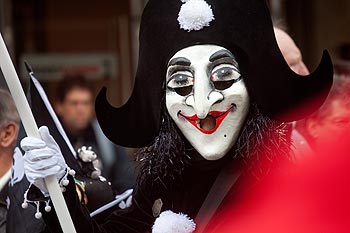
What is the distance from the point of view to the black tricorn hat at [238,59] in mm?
2760

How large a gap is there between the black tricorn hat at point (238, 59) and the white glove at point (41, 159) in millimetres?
278

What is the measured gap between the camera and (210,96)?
9.05 ft

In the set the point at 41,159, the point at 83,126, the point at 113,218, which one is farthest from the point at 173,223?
the point at 83,126

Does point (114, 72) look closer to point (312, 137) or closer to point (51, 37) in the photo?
point (51, 37)

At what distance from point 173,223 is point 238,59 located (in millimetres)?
535

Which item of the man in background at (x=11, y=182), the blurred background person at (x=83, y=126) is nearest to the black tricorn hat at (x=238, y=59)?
the man in background at (x=11, y=182)

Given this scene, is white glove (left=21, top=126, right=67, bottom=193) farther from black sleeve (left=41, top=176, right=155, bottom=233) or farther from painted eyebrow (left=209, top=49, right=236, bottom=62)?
painted eyebrow (left=209, top=49, right=236, bottom=62)

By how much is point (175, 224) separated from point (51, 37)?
4.86 meters

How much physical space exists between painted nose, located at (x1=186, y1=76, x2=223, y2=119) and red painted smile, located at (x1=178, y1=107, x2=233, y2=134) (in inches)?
1.0

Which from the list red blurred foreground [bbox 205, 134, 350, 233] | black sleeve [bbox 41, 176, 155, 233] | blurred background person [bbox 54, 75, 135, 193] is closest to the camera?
red blurred foreground [bbox 205, 134, 350, 233]

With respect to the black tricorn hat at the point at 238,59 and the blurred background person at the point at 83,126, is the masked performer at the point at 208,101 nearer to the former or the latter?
the black tricorn hat at the point at 238,59

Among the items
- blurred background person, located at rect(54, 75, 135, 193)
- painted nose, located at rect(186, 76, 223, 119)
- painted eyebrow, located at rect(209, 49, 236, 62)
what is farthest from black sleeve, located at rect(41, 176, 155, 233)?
blurred background person, located at rect(54, 75, 135, 193)

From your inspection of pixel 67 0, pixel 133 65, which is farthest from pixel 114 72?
pixel 67 0

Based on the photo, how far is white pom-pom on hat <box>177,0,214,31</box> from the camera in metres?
2.78
